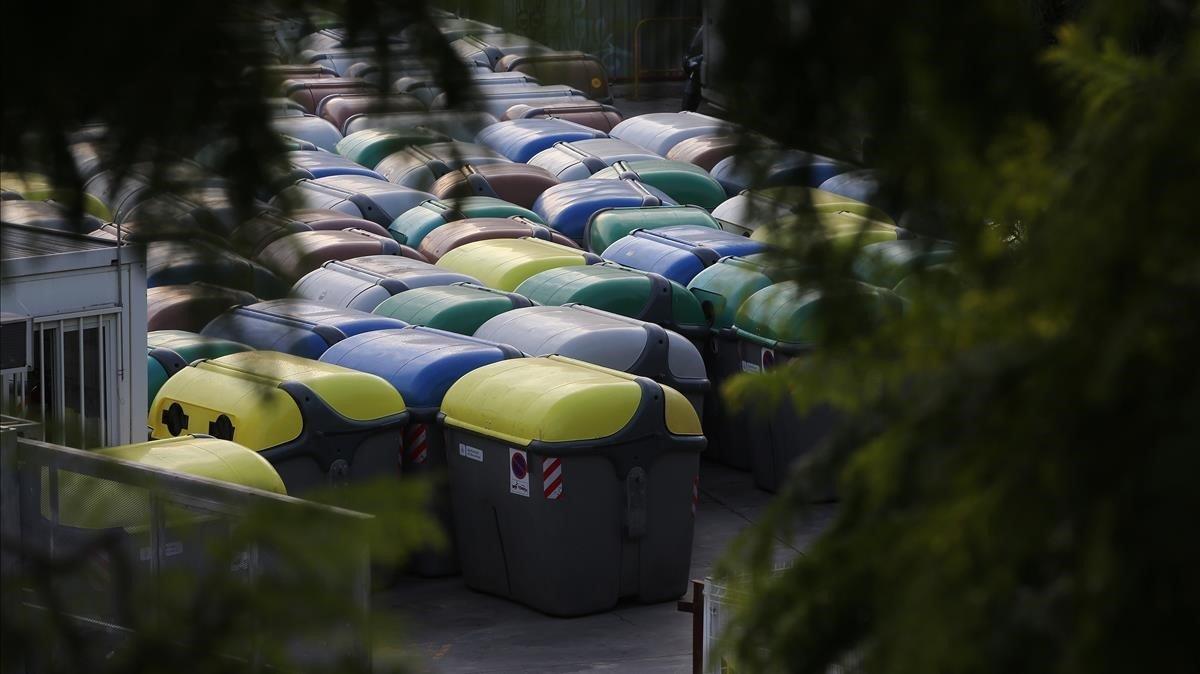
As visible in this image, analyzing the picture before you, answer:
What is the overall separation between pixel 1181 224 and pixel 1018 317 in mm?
198

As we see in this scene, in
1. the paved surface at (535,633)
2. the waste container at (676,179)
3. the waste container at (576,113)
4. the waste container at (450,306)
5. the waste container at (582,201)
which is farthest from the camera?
the waste container at (576,113)

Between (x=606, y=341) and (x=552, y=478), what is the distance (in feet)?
5.93

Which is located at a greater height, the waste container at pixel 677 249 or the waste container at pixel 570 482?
the waste container at pixel 677 249

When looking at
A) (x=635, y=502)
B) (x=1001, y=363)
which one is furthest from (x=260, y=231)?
(x=635, y=502)

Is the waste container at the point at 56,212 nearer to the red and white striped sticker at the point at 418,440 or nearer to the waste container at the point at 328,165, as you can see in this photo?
the red and white striped sticker at the point at 418,440

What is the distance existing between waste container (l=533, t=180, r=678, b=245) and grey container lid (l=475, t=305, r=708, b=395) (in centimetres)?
409

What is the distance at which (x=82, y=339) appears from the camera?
8.39m

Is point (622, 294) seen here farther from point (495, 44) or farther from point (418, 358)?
point (495, 44)

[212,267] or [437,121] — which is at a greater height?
[437,121]

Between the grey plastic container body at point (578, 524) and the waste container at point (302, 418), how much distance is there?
60cm

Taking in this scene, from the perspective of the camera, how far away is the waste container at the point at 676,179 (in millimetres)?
17969

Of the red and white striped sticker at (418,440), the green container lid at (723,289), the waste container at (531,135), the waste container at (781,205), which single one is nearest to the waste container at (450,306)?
the red and white striped sticker at (418,440)

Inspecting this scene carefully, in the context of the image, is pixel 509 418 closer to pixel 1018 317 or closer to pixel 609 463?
pixel 609 463

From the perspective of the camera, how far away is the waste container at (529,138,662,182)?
1867cm
